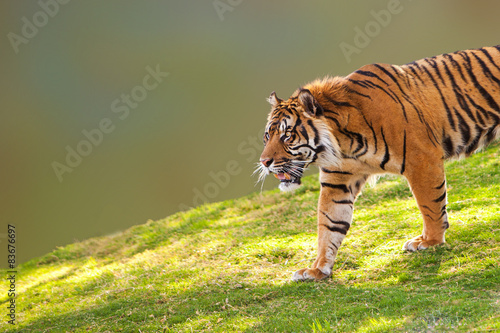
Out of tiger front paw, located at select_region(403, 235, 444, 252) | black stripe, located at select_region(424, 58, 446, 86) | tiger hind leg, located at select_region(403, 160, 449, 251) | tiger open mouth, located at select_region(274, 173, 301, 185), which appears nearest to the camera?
tiger hind leg, located at select_region(403, 160, 449, 251)

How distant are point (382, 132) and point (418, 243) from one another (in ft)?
3.74

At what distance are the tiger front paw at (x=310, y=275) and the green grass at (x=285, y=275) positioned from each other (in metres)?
0.07

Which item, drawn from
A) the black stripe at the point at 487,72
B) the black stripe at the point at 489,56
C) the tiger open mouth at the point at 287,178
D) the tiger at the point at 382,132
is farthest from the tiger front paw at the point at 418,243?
the black stripe at the point at 489,56

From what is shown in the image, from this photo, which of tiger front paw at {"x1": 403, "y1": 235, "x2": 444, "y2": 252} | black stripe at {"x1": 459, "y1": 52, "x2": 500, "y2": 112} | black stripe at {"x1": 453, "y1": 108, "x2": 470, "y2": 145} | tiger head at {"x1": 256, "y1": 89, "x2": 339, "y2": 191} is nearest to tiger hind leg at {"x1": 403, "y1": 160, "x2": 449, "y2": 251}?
tiger front paw at {"x1": 403, "y1": 235, "x2": 444, "y2": 252}

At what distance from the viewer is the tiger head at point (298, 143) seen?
16.7 feet

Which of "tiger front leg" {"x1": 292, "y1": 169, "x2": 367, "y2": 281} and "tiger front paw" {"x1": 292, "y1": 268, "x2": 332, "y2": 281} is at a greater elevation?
"tiger front leg" {"x1": 292, "y1": 169, "x2": 367, "y2": 281}

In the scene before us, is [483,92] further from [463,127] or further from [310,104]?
[310,104]

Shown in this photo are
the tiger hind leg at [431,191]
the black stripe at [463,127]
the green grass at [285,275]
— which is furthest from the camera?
the black stripe at [463,127]

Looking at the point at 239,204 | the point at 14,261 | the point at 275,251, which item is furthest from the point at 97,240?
the point at 275,251

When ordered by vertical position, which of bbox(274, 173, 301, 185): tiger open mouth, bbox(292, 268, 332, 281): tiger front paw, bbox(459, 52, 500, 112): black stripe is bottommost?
bbox(292, 268, 332, 281): tiger front paw

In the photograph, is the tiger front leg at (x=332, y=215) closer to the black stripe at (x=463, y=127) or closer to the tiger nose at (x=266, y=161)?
the tiger nose at (x=266, y=161)

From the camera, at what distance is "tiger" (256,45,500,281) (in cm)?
507

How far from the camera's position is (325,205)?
5422 mm

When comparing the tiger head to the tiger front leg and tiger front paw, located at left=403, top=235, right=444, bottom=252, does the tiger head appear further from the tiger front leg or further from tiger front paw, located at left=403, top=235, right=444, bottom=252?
tiger front paw, located at left=403, top=235, right=444, bottom=252
